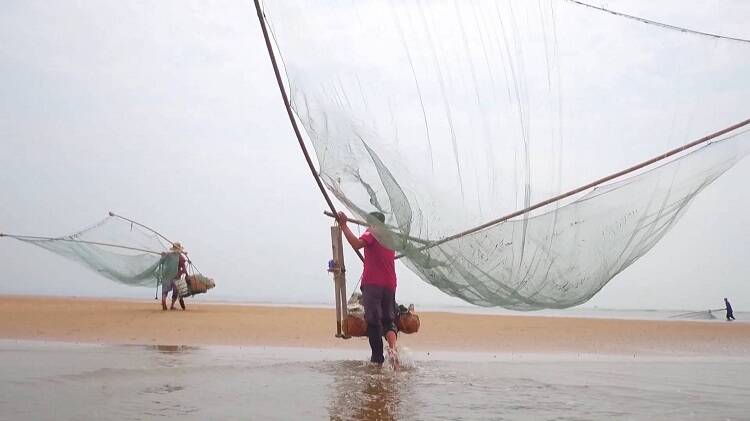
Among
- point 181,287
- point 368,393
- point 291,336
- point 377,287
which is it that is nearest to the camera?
point 368,393

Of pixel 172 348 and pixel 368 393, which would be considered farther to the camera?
pixel 172 348

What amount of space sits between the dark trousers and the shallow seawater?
258mm

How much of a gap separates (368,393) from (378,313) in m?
1.80

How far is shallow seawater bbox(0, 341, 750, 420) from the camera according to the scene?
435cm

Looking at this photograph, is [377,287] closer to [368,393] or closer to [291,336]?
[368,393]

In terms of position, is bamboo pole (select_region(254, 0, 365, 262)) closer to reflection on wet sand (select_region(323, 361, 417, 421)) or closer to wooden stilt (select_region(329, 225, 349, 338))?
wooden stilt (select_region(329, 225, 349, 338))

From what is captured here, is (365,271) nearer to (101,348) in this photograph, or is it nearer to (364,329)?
(364,329)

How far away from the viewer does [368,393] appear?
524 centimetres

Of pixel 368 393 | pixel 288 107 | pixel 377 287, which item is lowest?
pixel 368 393

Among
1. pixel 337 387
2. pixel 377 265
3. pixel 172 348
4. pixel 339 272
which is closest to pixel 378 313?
pixel 377 265

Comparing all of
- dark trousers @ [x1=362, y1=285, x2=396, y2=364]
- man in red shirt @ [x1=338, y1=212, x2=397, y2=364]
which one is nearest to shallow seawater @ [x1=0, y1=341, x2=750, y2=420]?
dark trousers @ [x1=362, y1=285, x2=396, y2=364]

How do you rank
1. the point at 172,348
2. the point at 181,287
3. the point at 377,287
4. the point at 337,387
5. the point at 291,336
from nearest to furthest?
the point at 337,387 → the point at 377,287 → the point at 172,348 → the point at 291,336 → the point at 181,287

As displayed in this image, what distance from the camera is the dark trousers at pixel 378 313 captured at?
6.99 metres

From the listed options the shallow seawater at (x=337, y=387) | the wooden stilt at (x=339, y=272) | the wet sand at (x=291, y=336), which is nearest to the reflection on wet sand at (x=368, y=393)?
the shallow seawater at (x=337, y=387)
